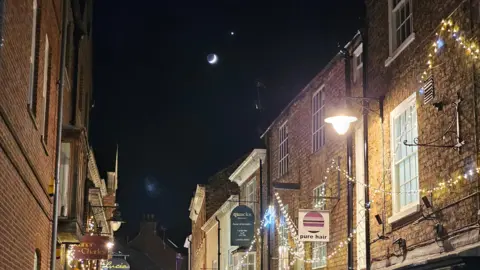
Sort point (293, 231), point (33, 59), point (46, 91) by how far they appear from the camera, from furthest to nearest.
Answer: point (293, 231) → point (46, 91) → point (33, 59)

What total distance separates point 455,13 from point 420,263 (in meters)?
4.10

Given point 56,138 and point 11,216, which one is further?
point 56,138

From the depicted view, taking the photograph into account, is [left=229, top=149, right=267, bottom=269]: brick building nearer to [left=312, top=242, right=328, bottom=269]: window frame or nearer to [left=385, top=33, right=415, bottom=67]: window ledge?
[left=312, top=242, right=328, bottom=269]: window frame

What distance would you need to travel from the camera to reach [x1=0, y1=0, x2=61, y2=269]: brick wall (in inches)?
352

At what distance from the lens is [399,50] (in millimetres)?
14039

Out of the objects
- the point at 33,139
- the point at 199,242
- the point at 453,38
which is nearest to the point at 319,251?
the point at 453,38

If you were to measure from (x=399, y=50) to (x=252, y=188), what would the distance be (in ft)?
58.6

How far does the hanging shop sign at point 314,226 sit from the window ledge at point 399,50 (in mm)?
4479

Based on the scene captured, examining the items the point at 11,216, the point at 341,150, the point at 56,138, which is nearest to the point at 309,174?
the point at 341,150

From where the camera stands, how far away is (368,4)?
16250 millimetres

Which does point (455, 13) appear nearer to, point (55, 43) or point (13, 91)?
point (13, 91)

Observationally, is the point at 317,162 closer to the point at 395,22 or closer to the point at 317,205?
the point at 317,205

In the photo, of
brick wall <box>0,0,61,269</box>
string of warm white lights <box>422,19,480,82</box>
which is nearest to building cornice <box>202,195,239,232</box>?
brick wall <box>0,0,61,269</box>

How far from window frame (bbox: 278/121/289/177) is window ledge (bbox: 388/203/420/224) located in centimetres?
999
